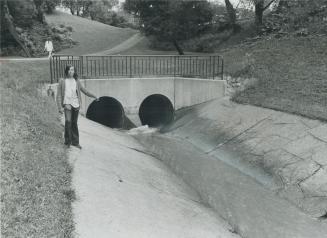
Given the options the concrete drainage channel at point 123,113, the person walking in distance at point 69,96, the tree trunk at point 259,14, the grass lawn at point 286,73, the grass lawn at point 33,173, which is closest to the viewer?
the grass lawn at point 33,173

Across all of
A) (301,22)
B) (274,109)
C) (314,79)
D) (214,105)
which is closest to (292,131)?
(274,109)

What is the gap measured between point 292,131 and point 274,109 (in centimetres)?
253

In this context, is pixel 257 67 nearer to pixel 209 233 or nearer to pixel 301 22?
pixel 301 22

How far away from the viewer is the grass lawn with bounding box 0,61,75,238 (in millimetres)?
6527

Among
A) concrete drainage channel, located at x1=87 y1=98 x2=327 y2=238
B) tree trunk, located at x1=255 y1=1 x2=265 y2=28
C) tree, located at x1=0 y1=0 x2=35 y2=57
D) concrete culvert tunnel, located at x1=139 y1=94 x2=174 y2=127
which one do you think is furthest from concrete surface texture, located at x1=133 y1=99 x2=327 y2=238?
tree, located at x1=0 y1=0 x2=35 y2=57

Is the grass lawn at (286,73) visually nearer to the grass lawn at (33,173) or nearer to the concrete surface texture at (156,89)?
the concrete surface texture at (156,89)

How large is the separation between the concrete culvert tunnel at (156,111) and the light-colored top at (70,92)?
1285 cm

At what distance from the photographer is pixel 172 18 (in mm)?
35188

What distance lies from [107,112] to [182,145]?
30.0ft

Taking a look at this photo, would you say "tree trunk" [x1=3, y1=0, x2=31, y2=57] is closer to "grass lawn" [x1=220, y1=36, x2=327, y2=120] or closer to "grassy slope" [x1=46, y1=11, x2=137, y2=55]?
"grassy slope" [x1=46, y1=11, x2=137, y2=55]

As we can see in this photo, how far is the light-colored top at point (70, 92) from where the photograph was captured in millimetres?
11539

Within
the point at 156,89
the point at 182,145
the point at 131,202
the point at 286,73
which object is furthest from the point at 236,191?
the point at 156,89

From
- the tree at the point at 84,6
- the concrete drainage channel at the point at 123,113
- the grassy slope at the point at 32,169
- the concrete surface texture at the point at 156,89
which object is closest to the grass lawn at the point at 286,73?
the concrete surface texture at the point at 156,89

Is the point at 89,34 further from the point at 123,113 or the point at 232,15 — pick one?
the point at 123,113
